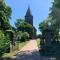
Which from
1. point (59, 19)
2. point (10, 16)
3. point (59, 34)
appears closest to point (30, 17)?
point (10, 16)

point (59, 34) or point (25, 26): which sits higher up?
point (25, 26)

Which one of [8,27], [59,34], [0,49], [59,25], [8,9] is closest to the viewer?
[0,49]

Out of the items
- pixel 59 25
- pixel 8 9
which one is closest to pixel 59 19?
pixel 59 25

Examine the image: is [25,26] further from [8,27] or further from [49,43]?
[49,43]

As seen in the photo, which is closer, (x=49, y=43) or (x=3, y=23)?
(x=49, y=43)

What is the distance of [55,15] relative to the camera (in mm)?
26000

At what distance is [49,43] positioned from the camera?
979 inches

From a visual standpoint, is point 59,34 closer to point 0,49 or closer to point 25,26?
point 0,49

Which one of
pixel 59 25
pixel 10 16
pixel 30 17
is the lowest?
pixel 59 25

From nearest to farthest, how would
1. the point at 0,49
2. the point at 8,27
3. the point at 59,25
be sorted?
the point at 0,49, the point at 59,25, the point at 8,27

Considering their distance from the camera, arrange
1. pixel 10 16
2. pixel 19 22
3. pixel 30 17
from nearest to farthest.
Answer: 1. pixel 10 16
2. pixel 19 22
3. pixel 30 17

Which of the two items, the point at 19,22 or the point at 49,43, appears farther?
the point at 19,22

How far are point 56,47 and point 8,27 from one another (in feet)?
54.8

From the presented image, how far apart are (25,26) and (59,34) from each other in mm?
62562
